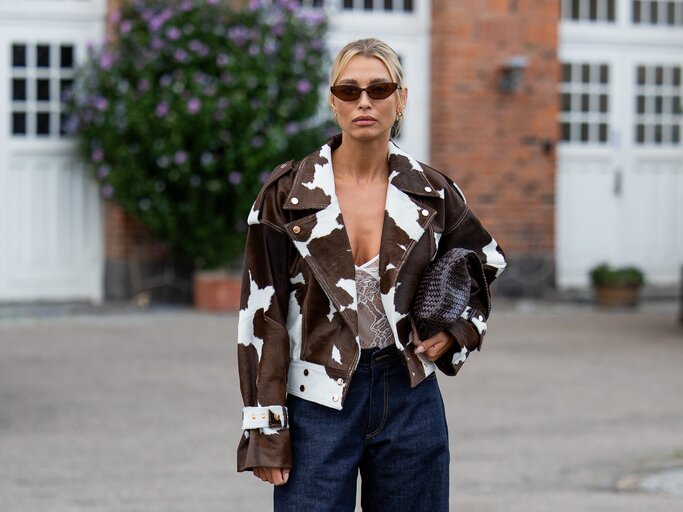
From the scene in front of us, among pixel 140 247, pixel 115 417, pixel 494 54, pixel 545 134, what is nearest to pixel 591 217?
pixel 545 134

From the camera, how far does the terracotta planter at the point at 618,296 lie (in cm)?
1332

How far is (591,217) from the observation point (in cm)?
1447

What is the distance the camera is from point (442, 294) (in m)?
3.30

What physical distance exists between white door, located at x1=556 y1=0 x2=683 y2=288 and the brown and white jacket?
438 inches

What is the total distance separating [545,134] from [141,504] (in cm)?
882

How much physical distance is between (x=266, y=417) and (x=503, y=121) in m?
10.6

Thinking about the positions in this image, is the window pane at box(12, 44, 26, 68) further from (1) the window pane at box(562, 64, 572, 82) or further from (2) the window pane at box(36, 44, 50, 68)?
(1) the window pane at box(562, 64, 572, 82)

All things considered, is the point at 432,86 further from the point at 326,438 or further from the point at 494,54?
the point at 326,438

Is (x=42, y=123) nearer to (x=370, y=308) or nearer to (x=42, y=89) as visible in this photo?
(x=42, y=89)

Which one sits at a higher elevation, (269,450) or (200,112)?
(200,112)

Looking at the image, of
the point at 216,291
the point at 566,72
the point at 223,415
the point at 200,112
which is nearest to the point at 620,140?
the point at 566,72

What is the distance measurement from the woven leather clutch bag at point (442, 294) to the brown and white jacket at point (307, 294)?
0.08 ft

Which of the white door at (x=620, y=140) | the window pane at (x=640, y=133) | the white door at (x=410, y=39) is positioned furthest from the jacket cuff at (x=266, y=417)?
the window pane at (x=640, y=133)

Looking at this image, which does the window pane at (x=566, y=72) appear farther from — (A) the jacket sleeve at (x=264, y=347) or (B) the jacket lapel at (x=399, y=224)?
(A) the jacket sleeve at (x=264, y=347)
